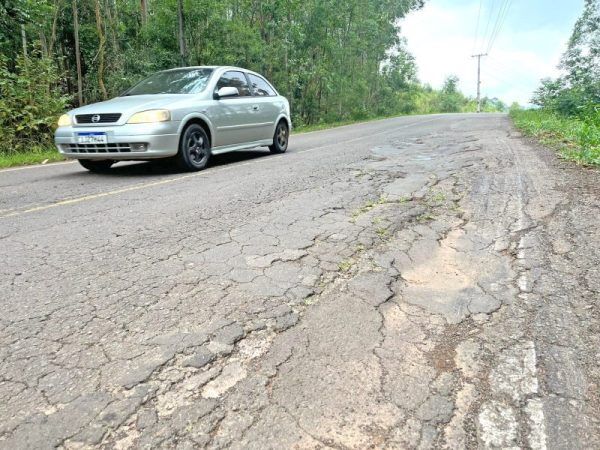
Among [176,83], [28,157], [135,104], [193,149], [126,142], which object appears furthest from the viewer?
[28,157]

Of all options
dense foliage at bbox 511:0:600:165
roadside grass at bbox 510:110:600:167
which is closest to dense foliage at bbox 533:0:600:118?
dense foliage at bbox 511:0:600:165

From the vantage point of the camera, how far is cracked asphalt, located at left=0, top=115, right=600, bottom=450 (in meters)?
1.58

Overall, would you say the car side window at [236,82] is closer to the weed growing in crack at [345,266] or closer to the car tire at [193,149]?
the car tire at [193,149]

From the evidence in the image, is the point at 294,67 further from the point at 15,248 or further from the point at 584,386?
the point at 584,386

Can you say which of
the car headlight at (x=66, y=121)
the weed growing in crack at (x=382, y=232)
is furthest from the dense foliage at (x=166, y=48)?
the weed growing in crack at (x=382, y=232)

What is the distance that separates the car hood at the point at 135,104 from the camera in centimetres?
599

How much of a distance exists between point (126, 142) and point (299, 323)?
14.8 ft

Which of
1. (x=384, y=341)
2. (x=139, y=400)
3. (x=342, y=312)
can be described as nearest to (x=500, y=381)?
(x=384, y=341)

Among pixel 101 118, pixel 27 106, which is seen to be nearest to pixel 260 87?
pixel 101 118

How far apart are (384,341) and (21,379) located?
155cm

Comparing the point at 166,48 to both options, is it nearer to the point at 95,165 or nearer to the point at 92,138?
the point at 95,165

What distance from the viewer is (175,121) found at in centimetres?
616

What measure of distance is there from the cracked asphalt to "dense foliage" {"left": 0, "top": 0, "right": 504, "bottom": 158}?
605 cm

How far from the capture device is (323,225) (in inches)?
154
